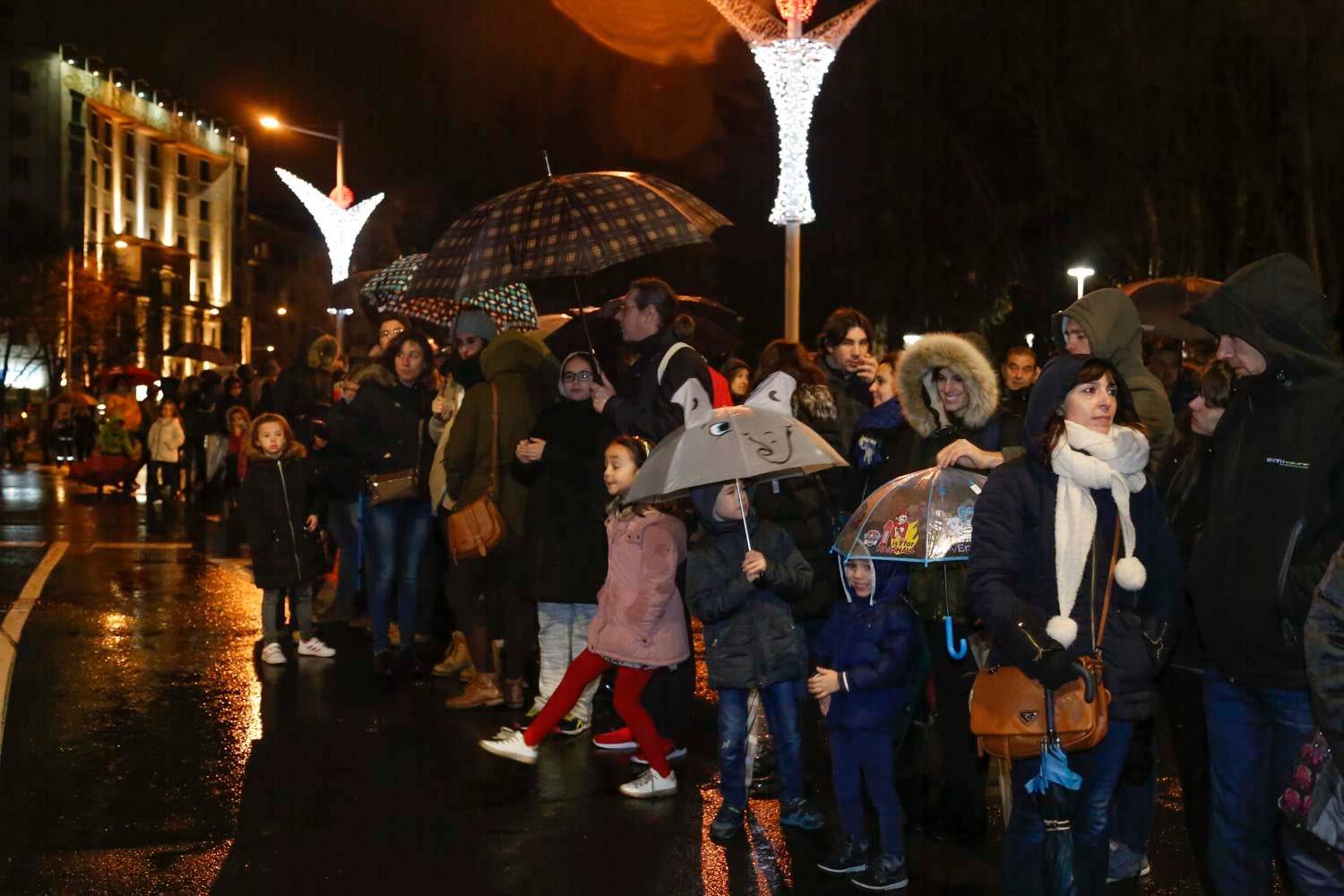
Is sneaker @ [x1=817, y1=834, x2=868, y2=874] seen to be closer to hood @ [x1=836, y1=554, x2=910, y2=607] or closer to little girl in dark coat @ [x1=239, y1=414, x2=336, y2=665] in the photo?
hood @ [x1=836, y1=554, x2=910, y2=607]

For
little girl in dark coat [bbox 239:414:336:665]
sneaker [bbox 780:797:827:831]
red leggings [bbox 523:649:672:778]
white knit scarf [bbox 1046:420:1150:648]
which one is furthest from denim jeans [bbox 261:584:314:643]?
white knit scarf [bbox 1046:420:1150:648]

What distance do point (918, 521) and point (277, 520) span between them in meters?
5.69

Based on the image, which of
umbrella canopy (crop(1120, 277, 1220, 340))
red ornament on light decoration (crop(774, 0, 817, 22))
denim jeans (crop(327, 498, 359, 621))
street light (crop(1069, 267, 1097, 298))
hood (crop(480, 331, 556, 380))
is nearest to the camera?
hood (crop(480, 331, 556, 380))

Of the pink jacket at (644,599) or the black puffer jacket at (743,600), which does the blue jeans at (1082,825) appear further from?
the pink jacket at (644,599)

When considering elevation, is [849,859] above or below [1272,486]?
below

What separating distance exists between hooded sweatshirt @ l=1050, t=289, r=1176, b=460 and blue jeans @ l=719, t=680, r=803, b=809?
5.83 feet

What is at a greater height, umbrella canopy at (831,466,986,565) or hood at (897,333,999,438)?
hood at (897,333,999,438)

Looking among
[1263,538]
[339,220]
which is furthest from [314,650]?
[339,220]

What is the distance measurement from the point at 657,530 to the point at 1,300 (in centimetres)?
6902

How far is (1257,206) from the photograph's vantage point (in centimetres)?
2644

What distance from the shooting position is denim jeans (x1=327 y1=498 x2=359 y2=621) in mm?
11672

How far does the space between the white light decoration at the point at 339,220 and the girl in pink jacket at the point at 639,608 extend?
19.4 metres

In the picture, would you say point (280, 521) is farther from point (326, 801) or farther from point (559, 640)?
point (326, 801)

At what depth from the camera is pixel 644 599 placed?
7.23 meters
